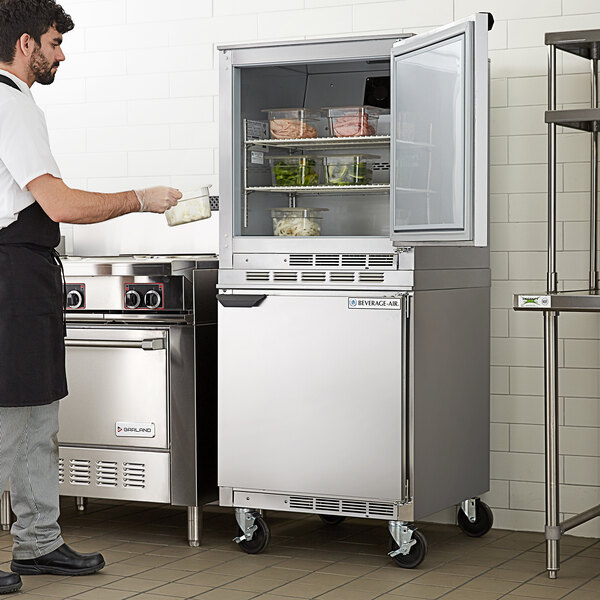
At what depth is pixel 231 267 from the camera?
416cm

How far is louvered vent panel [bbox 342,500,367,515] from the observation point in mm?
3912

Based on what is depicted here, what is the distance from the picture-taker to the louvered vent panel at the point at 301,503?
4.00 meters

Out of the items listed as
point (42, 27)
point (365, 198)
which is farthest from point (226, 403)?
point (42, 27)

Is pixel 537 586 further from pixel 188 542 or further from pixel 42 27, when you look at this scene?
pixel 42 27

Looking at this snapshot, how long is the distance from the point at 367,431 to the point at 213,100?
1.87m

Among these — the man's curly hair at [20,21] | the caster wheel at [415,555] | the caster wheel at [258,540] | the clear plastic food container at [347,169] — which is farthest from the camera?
the clear plastic food container at [347,169]

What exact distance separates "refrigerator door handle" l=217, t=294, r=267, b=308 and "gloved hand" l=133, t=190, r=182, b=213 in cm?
56

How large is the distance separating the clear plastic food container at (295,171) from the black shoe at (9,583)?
1.82m

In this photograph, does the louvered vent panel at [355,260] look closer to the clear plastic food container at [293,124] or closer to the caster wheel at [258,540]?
the clear plastic food container at [293,124]

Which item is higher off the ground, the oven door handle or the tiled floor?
the oven door handle

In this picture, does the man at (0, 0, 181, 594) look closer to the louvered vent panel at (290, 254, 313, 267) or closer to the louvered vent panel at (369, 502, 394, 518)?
the louvered vent panel at (290, 254, 313, 267)

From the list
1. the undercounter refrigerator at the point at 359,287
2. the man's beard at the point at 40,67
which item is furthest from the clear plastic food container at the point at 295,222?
the man's beard at the point at 40,67

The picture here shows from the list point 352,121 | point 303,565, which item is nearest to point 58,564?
point 303,565

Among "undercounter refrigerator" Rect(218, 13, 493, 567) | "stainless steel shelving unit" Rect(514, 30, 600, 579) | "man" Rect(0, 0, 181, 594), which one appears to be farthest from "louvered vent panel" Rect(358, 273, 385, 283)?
"man" Rect(0, 0, 181, 594)
